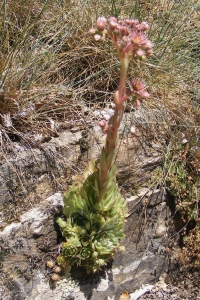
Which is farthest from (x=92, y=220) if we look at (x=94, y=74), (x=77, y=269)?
(x=94, y=74)

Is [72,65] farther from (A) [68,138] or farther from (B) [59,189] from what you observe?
(B) [59,189]

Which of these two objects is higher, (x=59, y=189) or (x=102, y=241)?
(x=59, y=189)

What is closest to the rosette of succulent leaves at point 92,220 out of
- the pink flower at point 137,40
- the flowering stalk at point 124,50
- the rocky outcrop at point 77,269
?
the rocky outcrop at point 77,269

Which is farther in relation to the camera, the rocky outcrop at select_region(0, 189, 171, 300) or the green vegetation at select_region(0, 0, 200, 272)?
the green vegetation at select_region(0, 0, 200, 272)

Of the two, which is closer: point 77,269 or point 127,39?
point 127,39

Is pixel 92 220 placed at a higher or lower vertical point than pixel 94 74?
lower

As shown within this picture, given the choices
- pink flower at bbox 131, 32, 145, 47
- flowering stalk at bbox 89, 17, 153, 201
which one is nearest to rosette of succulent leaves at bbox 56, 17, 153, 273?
flowering stalk at bbox 89, 17, 153, 201

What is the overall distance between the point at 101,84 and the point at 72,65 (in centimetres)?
27

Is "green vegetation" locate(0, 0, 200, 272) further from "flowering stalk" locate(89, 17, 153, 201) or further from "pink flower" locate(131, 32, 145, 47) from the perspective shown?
"pink flower" locate(131, 32, 145, 47)

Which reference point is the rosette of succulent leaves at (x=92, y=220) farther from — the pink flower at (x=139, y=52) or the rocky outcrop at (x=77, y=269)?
the pink flower at (x=139, y=52)

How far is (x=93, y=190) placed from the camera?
91.0 inches

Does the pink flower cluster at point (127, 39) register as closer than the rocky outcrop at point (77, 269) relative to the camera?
Yes

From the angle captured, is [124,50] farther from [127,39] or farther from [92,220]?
[92,220]

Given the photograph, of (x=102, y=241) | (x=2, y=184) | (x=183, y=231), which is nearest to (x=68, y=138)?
(x=2, y=184)
